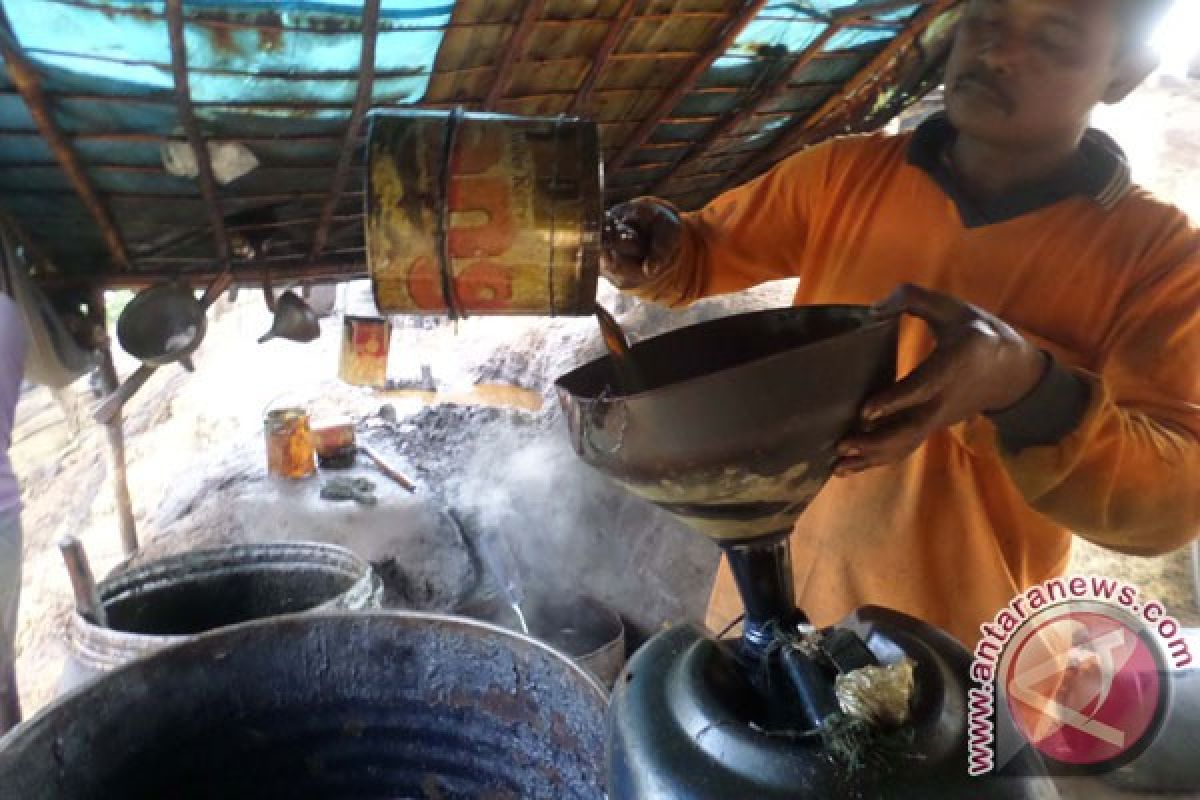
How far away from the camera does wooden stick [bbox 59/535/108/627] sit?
200 cm

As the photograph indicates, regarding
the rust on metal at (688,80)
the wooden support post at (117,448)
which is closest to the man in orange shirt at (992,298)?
the rust on metal at (688,80)

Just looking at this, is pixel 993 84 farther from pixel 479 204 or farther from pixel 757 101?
pixel 757 101

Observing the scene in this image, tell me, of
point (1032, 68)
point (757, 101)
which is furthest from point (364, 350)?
point (1032, 68)

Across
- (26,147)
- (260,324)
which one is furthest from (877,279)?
(260,324)

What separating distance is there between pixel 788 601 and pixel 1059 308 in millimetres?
830

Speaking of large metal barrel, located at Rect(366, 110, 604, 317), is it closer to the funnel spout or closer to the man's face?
the funnel spout

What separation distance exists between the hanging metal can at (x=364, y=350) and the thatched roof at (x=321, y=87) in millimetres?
777

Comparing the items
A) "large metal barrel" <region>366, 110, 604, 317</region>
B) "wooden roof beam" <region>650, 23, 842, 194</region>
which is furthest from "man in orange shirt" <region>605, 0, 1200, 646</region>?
"wooden roof beam" <region>650, 23, 842, 194</region>

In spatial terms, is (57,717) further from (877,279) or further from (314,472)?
(314,472)

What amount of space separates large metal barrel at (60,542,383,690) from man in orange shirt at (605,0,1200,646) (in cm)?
143

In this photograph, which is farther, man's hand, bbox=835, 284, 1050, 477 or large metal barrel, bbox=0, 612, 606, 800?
large metal barrel, bbox=0, 612, 606, 800

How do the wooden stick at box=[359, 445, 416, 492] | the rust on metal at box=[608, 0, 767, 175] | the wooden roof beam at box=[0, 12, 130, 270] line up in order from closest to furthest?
the wooden roof beam at box=[0, 12, 130, 270], the rust on metal at box=[608, 0, 767, 175], the wooden stick at box=[359, 445, 416, 492]

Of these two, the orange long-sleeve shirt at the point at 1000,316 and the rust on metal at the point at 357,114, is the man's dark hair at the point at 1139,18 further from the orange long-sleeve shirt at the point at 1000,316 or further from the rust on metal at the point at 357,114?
the rust on metal at the point at 357,114

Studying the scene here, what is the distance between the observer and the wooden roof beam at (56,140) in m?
2.29
